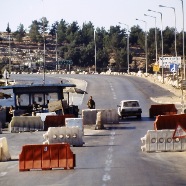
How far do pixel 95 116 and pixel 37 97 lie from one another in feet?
15.6

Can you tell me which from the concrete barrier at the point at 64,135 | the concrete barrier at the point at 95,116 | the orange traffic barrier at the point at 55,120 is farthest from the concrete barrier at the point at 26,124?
the concrete barrier at the point at 64,135

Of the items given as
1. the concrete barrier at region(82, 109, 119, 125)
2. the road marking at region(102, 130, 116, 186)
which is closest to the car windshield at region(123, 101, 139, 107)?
the concrete barrier at region(82, 109, 119, 125)

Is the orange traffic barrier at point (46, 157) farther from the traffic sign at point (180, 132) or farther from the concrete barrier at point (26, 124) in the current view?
the concrete barrier at point (26, 124)

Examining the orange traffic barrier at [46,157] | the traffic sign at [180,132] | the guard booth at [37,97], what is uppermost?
the guard booth at [37,97]

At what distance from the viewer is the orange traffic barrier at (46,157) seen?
82.1 feet

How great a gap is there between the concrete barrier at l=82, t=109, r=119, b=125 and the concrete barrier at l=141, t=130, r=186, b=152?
16.8 metres

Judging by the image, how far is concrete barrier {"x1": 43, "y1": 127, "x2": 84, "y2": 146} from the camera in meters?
33.0

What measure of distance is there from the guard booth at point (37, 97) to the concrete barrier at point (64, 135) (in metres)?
15.4

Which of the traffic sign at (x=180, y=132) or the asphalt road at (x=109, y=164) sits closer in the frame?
the asphalt road at (x=109, y=164)

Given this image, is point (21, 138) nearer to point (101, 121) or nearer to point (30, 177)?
point (101, 121)

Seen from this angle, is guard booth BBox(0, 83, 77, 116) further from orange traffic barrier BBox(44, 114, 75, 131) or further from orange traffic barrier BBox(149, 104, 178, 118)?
orange traffic barrier BBox(149, 104, 178, 118)

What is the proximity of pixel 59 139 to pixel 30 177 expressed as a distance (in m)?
9.61

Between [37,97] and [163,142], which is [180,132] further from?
[37,97]

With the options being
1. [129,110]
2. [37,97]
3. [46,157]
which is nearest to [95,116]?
[37,97]
